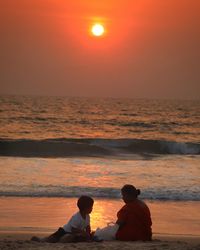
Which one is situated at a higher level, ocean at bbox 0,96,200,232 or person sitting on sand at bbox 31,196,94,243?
ocean at bbox 0,96,200,232

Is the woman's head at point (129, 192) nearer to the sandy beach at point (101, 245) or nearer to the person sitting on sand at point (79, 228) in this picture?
the person sitting on sand at point (79, 228)

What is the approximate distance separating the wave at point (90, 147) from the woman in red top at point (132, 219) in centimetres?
2019

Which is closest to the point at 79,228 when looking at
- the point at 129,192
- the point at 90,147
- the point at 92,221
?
the point at 129,192

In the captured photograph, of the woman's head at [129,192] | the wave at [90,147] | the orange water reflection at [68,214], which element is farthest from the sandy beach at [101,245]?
the wave at [90,147]

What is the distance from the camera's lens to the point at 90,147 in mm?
32062

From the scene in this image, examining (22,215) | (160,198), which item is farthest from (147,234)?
(160,198)

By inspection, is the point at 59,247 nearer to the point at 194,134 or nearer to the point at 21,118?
the point at 194,134

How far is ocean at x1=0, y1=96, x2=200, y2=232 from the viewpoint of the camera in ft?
47.1

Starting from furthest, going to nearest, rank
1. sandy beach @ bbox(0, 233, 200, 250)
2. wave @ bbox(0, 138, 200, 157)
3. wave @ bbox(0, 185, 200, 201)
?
wave @ bbox(0, 138, 200, 157) → wave @ bbox(0, 185, 200, 201) → sandy beach @ bbox(0, 233, 200, 250)

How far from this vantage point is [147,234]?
8406 mm

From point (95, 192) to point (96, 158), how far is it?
1270cm

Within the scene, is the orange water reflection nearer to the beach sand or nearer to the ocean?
the beach sand

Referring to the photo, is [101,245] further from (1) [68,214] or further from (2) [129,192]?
(1) [68,214]

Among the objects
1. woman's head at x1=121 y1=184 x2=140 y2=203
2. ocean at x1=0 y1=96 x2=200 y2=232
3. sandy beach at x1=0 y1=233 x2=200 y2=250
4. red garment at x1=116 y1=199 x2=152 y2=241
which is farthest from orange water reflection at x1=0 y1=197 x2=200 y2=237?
sandy beach at x1=0 y1=233 x2=200 y2=250
